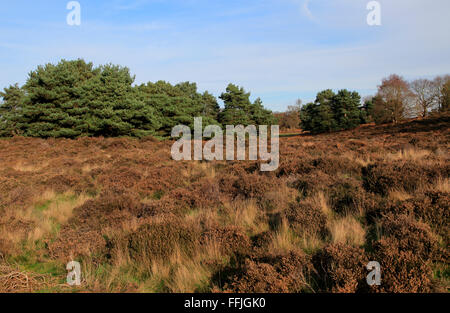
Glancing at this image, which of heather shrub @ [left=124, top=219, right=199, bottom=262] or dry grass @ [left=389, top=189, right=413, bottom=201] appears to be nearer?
heather shrub @ [left=124, top=219, right=199, bottom=262]

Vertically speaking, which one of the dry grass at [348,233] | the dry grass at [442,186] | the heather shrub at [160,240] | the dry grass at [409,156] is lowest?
the heather shrub at [160,240]

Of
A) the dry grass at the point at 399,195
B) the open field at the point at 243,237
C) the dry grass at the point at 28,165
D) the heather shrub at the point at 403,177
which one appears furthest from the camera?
the dry grass at the point at 28,165

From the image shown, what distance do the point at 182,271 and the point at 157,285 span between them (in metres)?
0.36

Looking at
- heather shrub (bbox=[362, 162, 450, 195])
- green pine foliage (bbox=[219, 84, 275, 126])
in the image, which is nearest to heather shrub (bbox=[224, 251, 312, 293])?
heather shrub (bbox=[362, 162, 450, 195])

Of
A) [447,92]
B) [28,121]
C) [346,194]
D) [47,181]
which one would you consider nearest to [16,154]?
[28,121]

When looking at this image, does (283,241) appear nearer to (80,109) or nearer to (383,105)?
(80,109)

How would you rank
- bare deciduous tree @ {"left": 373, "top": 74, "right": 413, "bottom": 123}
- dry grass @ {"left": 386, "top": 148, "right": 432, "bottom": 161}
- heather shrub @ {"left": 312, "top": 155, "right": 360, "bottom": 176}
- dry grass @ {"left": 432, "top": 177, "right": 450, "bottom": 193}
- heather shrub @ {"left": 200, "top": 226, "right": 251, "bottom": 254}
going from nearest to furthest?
heather shrub @ {"left": 200, "top": 226, "right": 251, "bottom": 254}, dry grass @ {"left": 432, "top": 177, "right": 450, "bottom": 193}, heather shrub @ {"left": 312, "top": 155, "right": 360, "bottom": 176}, dry grass @ {"left": 386, "top": 148, "right": 432, "bottom": 161}, bare deciduous tree @ {"left": 373, "top": 74, "right": 413, "bottom": 123}

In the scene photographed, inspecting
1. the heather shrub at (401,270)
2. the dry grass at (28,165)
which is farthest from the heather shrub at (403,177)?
the dry grass at (28,165)

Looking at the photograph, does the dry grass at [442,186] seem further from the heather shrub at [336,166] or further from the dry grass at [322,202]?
the heather shrub at [336,166]

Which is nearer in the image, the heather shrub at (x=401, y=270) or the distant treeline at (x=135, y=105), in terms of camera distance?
the heather shrub at (x=401, y=270)

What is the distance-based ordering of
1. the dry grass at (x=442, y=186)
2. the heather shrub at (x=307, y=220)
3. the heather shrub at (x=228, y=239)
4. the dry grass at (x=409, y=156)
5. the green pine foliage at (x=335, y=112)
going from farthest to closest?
the green pine foliage at (x=335, y=112) < the dry grass at (x=409, y=156) < the dry grass at (x=442, y=186) < the heather shrub at (x=307, y=220) < the heather shrub at (x=228, y=239)

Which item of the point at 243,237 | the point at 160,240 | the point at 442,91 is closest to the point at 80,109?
the point at 160,240

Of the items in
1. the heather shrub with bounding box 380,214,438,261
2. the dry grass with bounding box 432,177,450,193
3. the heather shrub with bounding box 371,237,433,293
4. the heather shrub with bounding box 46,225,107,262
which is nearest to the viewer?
the heather shrub with bounding box 371,237,433,293

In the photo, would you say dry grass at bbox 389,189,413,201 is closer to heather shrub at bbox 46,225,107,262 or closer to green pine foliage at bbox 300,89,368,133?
heather shrub at bbox 46,225,107,262
